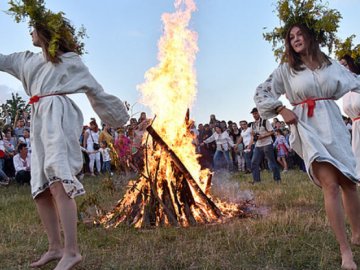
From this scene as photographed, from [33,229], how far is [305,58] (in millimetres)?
3759

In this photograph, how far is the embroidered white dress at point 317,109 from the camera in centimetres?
392

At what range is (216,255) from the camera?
4070 mm

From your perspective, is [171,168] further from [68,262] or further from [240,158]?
[240,158]

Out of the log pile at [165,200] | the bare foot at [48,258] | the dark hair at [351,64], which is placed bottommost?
the bare foot at [48,258]

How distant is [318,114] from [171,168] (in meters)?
2.49

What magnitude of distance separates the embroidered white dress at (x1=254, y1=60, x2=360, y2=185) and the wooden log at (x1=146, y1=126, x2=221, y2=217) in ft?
6.29

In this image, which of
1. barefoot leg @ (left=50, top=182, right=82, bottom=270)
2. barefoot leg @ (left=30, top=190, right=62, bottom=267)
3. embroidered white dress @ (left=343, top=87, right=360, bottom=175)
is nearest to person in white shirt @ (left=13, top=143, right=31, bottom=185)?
embroidered white dress @ (left=343, top=87, right=360, bottom=175)

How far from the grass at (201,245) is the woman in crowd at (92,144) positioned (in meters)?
8.00

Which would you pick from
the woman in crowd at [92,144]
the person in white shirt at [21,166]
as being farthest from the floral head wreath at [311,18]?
the woman in crowd at [92,144]

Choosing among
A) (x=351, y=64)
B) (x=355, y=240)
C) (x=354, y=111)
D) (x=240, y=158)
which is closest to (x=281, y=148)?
(x=240, y=158)

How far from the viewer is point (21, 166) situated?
11906 millimetres

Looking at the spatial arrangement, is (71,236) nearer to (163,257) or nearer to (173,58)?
(163,257)

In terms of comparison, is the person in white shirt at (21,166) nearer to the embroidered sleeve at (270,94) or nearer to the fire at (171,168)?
the fire at (171,168)

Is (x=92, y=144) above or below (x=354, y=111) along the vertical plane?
above
